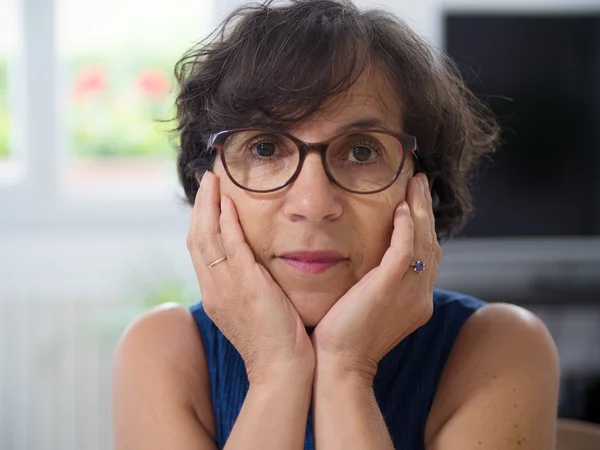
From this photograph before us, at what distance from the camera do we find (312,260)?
1.11 metres

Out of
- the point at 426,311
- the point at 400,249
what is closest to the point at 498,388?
the point at 426,311

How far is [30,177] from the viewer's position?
11.7 feet

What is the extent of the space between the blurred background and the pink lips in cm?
193

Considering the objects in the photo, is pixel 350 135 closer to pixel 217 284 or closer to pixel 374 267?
pixel 374 267

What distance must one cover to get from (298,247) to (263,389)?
8.9 inches

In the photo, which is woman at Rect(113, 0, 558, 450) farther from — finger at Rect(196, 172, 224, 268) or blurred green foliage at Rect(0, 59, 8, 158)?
blurred green foliage at Rect(0, 59, 8, 158)

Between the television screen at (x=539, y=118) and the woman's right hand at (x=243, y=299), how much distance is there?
2.21 m

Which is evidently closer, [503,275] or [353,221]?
[353,221]

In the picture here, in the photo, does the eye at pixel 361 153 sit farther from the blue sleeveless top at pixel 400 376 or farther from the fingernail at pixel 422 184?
the blue sleeveless top at pixel 400 376

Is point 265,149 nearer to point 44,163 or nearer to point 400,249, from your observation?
point 400,249

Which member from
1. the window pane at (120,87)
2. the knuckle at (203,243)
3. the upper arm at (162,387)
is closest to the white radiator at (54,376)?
the window pane at (120,87)

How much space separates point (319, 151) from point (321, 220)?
11cm

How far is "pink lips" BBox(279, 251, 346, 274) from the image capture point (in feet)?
3.63

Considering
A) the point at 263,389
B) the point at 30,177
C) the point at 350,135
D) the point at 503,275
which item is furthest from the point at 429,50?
the point at 30,177
